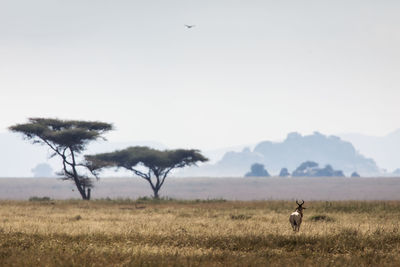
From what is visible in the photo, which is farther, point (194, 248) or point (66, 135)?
point (66, 135)

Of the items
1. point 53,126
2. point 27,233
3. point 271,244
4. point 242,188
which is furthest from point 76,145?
point 242,188

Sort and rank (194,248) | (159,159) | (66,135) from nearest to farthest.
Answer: (194,248), (66,135), (159,159)

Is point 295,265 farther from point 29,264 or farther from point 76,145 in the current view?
point 76,145

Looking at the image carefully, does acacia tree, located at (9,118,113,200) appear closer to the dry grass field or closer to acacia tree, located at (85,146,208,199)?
acacia tree, located at (85,146,208,199)

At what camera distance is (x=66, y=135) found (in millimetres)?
58406

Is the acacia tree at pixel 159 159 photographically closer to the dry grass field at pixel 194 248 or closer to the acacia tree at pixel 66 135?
the acacia tree at pixel 66 135

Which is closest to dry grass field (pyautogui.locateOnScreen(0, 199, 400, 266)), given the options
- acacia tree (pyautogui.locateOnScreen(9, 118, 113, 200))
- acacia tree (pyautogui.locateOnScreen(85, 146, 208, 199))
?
acacia tree (pyautogui.locateOnScreen(9, 118, 113, 200))

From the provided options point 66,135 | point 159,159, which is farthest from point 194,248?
point 159,159

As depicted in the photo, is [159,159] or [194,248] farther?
[159,159]

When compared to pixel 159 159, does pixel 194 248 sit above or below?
below

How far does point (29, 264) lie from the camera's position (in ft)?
37.4

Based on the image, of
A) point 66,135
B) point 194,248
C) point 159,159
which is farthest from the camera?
point 159,159

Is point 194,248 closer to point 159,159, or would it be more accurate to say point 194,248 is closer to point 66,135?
point 66,135

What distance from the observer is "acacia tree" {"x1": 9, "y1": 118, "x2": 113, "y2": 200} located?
58.2m
